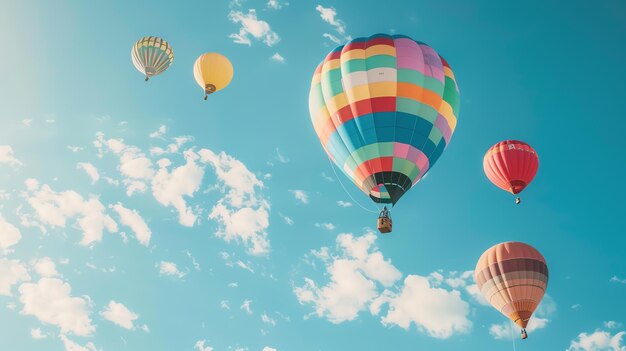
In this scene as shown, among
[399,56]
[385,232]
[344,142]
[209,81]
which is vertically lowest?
[385,232]

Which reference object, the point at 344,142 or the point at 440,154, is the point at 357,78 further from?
the point at 440,154

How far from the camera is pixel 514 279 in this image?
1035 inches

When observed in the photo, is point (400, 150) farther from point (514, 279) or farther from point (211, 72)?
point (211, 72)

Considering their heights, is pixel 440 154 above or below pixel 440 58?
below

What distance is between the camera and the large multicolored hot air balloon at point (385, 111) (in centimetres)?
2061

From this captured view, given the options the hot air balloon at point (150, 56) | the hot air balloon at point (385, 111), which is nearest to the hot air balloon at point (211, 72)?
the hot air balloon at point (150, 56)

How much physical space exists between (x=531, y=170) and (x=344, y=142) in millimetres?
9994

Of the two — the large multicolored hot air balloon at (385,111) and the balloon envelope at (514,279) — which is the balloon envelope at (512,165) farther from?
the large multicolored hot air balloon at (385,111)

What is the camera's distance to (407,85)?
68.9 ft

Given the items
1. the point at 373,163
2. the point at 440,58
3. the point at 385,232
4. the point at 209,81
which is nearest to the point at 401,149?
the point at 373,163

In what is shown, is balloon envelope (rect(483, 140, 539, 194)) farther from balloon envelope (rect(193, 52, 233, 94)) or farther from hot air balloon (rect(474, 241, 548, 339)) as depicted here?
balloon envelope (rect(193, 52, 233, 94))

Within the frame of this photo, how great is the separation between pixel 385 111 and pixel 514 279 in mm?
10570

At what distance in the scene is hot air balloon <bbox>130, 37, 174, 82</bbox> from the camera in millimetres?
30344

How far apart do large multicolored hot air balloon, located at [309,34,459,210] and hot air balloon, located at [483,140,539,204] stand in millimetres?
5541
